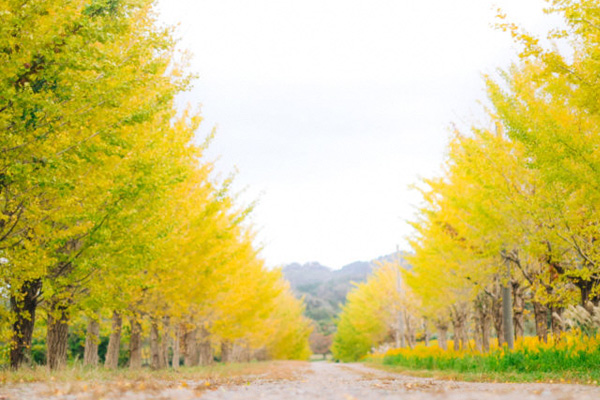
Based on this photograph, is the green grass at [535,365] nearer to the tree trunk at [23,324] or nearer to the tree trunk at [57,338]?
the tree trunk at [57,338]

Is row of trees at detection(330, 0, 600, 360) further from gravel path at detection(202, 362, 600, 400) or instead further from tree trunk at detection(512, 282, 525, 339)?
gravel path at detection(202, 362, 600, 400)

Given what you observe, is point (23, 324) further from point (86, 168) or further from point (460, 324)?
point (460, 324)

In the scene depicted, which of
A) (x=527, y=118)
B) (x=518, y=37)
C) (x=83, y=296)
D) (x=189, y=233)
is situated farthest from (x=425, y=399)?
(x=189, y=233)

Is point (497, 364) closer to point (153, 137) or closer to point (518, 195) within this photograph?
point (518, 195)

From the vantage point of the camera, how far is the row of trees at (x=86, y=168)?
6.13 m

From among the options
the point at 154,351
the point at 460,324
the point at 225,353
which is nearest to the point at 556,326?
the point at 460,324

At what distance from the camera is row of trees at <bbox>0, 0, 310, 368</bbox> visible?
613 cm

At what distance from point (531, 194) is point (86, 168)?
32.1 ft

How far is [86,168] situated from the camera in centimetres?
806

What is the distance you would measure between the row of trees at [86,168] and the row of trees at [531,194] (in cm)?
645

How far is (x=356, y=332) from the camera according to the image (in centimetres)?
5238

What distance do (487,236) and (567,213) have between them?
3089mm

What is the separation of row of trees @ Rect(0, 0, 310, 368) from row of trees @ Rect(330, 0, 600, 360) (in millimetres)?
6454

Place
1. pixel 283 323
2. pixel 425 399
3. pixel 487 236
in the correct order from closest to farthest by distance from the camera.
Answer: pixel 425 399 < pixel 487 236 < pixel 283 323
